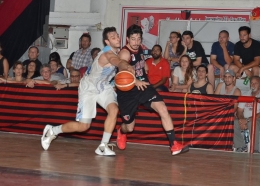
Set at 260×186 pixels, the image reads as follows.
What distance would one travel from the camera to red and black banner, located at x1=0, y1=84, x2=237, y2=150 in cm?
1212

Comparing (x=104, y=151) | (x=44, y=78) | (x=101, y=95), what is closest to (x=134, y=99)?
(x=101, y=95)

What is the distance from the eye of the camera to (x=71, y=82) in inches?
548

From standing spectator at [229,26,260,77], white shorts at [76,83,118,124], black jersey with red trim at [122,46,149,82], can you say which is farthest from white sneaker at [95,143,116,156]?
standing spectator at [229,26,260,77]

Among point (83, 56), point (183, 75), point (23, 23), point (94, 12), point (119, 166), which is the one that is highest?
point (94, 12)

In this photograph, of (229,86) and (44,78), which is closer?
(229,86)

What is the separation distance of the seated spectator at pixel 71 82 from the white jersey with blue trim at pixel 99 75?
2.71 m

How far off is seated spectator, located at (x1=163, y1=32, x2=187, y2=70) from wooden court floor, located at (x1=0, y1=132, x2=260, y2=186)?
3068mm

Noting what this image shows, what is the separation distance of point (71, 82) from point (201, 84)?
2905mm

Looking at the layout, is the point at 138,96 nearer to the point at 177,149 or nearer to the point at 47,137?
the point at 177,149

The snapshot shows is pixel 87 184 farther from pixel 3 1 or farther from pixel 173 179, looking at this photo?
pixel 3 1

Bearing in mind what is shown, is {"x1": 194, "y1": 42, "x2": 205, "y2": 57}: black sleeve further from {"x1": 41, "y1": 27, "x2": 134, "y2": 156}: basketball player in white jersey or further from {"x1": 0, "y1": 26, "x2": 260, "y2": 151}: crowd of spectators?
{"x1": 41, "y1": 27, "x2": 134, "y2": 156}: basketball player in white jersey

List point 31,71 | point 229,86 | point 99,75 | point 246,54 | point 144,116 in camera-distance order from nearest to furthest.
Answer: point 99,75, point 144,116, point 229,86, point 246,54, point 31,71

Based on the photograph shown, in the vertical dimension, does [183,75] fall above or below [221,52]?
below

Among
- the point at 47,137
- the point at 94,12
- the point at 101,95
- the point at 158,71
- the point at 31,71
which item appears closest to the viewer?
the point at 101,95
